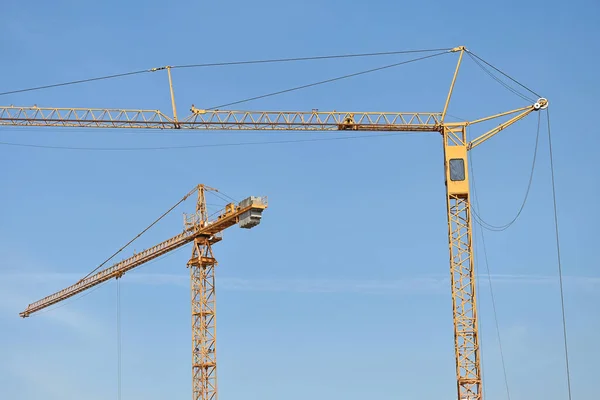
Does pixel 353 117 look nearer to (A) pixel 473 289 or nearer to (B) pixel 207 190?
(A) pixel 473 289

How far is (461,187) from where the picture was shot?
418ft

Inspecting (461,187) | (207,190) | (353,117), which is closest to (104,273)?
(207,190)

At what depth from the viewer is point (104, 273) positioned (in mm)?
196000

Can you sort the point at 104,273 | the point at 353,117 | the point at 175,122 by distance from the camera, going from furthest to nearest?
the point at 104,273, the point at 175,122, the point at 353,117

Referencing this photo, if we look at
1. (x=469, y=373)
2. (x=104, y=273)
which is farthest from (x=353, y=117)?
(x=104, y=273)

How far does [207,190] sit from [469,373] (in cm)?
6317

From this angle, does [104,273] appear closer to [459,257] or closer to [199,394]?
[199,394]

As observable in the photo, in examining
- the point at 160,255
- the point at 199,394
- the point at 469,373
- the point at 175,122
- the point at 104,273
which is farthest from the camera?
the point at 104,273

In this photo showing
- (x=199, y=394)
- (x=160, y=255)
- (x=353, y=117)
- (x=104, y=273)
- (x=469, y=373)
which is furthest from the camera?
(x=104, y=273)

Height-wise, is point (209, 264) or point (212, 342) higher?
point (209, 264)

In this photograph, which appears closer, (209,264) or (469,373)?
(469,373)

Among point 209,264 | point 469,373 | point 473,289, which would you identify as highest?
point 209,264

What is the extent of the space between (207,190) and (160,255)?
15.4 m

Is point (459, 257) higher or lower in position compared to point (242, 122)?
lower
